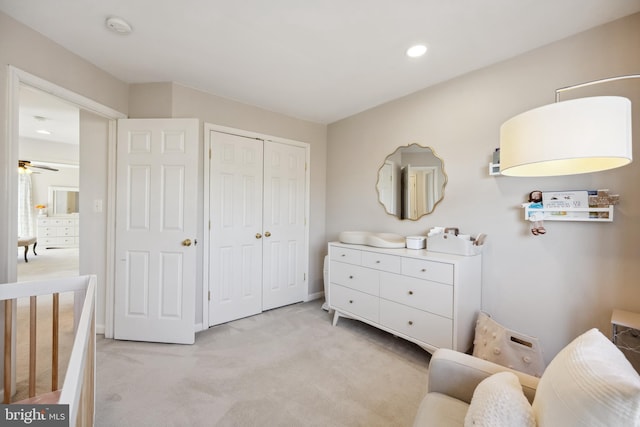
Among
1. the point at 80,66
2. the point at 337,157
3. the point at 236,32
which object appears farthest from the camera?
the point at 337,157

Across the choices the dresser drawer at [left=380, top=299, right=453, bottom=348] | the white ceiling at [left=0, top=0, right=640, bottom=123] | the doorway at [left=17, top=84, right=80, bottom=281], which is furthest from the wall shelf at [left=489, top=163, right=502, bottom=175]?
the doorway at [left=17, top=84, right=80, bottom=281]

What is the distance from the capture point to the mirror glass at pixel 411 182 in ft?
8.26

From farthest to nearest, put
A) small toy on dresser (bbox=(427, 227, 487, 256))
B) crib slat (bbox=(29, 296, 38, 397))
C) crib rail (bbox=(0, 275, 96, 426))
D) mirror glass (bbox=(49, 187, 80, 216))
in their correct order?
1. mirror glass (bbox=(49, 187, 80, 216))
2. small toy on dresser (bbox=(427, 227, 487, 256))
3. crib slat (bbox=(29, 296, 38, 397))
4. crib rail (bbox=(0, 275, 96, 426))

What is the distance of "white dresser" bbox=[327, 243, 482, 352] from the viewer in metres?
1.93

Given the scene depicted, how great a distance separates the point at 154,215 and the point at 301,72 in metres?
1.86

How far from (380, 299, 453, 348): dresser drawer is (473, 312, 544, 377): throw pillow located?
22 cm

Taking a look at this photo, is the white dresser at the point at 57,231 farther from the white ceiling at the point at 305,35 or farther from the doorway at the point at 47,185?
the white ceiling at the point at 305,35

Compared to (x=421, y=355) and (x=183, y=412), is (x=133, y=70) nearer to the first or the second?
(x=183, y=412)

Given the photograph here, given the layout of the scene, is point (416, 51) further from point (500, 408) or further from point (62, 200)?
point (62, 200)

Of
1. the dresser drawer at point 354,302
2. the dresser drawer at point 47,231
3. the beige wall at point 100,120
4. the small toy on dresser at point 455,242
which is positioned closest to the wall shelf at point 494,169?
the small toy on dresser at point 455,242

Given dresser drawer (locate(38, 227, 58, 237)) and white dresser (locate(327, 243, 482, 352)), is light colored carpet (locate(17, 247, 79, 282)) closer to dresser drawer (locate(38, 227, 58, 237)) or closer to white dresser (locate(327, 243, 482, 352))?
dresser drawer (locate(38, 227, 58, 237))

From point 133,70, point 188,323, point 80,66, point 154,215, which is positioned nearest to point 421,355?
point 188,323

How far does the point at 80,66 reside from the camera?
212 cm

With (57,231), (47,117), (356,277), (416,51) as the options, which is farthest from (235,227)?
(57,231)
